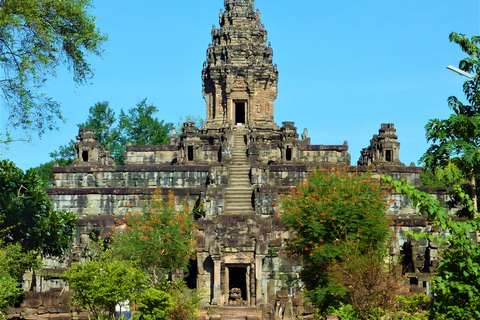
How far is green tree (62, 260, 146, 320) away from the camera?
26.3m

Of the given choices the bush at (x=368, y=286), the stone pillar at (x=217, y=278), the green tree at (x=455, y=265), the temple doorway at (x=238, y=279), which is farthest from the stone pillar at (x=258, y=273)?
the green tree at (x=455, y=265)

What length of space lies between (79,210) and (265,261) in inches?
560

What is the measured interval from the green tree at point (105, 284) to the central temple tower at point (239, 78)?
28.3m

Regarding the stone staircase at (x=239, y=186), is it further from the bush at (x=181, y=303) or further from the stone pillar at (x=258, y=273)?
the bush at (x=181, y=303)

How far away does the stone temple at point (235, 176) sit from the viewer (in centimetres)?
3541

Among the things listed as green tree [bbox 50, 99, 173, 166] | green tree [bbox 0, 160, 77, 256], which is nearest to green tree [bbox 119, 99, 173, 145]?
green tree [bbox 50, 99, 173, 166]

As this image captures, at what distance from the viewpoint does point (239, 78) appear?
5572cm

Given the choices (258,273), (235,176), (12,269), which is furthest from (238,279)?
(12,269)

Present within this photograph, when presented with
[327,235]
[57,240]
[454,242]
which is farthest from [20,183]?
[454,242]

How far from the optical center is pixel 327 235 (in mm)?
30297

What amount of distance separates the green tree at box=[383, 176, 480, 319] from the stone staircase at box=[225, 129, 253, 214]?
90.3ft

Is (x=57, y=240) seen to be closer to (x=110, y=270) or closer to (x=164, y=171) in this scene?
(x=164, y=171)

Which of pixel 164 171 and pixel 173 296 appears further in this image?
pixel 164 171

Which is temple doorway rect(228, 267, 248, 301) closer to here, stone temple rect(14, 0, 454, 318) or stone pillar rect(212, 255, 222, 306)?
stone temple rect(14, 0, 454, 318)
